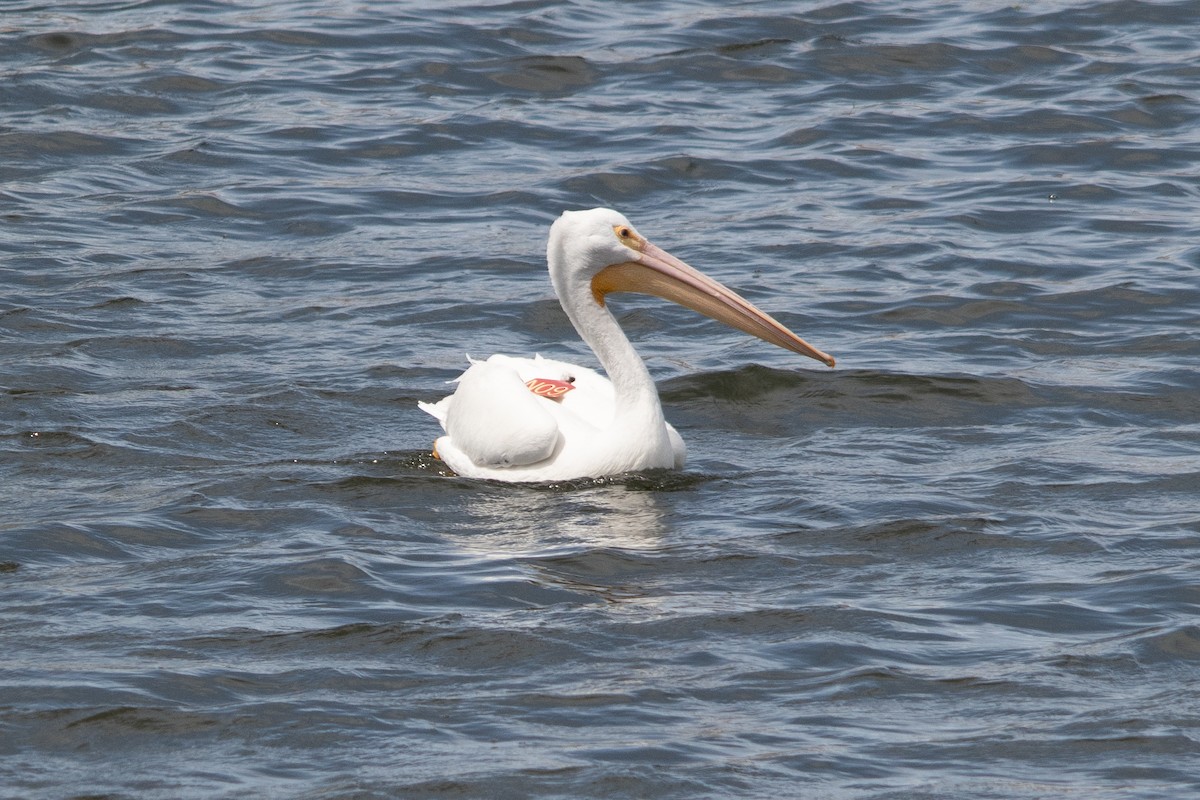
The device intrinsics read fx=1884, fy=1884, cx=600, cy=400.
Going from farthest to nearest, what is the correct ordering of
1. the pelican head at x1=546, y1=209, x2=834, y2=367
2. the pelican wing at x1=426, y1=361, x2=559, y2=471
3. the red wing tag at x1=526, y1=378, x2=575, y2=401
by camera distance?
the red wing tag at x1=526, y1=378, x2=575, y2=401 < the pelican head at x1=546, y1=209, x2=834, y2=367 < the pelican wing at x1=426, y1=361, x2=559, y2=471

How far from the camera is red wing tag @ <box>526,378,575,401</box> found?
23.1ft

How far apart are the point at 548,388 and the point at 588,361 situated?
141cm

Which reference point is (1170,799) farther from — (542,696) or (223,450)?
(223,450)

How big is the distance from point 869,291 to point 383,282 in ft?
7.72

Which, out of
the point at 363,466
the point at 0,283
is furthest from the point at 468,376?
the point at 0,283

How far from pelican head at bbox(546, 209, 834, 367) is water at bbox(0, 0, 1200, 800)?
0.51m

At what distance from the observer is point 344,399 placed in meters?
7.56

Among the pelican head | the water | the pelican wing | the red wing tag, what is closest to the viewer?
the water

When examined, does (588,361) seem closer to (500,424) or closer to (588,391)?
(588,391)

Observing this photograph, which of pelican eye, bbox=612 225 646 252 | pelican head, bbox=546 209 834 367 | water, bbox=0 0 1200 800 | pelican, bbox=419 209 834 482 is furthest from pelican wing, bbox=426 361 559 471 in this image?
pelican eye, bbox=612 225 646 252

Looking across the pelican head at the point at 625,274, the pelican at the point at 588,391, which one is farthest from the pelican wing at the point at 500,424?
the pelican head at the point at 625,274

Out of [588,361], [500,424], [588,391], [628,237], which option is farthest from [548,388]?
[588,361]

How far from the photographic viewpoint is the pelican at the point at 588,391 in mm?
6586

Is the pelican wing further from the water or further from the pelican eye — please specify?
the pelican eye
